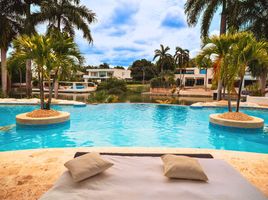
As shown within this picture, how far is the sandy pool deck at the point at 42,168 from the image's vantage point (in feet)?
10.5

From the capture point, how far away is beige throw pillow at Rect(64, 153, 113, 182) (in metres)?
2.80

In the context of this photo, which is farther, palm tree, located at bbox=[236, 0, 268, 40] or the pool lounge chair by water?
palm tree, located at bbox=[236, 0, 268, 40]

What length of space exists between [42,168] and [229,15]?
50.8 feet

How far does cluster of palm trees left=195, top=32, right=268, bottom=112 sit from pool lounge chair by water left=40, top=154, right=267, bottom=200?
655 cm

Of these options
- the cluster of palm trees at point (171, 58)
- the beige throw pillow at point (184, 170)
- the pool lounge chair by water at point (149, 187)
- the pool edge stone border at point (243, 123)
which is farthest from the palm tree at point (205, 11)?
the cluster of palm trees at point (171, 58)

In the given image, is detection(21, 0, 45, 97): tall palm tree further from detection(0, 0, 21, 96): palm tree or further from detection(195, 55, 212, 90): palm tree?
detection(195, 55, 212, 90): palm tree

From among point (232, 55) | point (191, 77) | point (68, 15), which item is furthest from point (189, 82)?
point (232, 55)

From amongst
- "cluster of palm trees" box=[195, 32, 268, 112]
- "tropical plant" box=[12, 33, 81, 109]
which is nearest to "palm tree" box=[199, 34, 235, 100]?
"cluster of palm trees" box=[195, 32, 268, 112]

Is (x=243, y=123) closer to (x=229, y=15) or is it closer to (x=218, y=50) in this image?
(x=218, y=50)

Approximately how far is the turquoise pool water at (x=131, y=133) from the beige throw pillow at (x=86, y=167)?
12.5ft

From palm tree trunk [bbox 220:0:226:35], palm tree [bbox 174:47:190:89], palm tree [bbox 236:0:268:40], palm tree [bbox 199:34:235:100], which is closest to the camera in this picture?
palm tree [bbox 199:34:235:100]

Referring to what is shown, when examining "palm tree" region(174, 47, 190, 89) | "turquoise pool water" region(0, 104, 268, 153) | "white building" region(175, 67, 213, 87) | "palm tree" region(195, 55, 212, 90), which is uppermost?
"palm tree" region(174, 47, 190, 89)

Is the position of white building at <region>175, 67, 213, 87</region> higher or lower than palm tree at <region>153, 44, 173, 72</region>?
lower

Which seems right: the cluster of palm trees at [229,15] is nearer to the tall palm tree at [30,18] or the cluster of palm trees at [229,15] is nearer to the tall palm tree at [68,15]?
the tall palm tree at [68,15]
